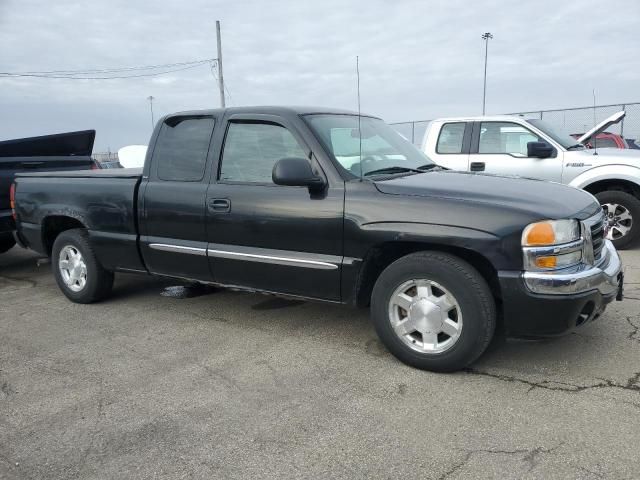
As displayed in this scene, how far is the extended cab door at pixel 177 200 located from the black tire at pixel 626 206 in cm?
527

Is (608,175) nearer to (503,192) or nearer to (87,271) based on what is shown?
(503,192)

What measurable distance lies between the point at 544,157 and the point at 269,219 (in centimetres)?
477

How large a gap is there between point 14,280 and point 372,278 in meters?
4.96

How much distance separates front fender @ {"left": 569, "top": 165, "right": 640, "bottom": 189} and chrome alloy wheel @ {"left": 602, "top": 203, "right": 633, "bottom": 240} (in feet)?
1.14

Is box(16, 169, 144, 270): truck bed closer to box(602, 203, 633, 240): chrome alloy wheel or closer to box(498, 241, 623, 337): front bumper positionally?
box(498, 241, 623, 337): front bumper

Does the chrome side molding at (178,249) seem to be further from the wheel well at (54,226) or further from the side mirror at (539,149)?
the side mirror at (539,149)

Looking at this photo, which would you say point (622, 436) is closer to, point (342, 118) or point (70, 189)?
point (342, 118)

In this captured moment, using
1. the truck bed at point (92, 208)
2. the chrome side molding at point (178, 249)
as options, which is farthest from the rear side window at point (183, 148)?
the chrome side molding at point (178, 249)

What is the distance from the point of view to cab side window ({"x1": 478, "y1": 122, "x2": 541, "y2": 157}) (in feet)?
24.7

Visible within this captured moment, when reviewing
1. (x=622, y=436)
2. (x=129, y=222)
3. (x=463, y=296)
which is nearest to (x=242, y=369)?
(x=463, y=296)

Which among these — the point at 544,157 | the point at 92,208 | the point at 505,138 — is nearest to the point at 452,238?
the point at 92,208

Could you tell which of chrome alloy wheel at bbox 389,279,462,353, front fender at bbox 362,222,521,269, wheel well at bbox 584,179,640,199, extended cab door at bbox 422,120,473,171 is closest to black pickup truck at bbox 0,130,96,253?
extended cab door at bbox 422,120,473,171

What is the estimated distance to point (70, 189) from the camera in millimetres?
5250

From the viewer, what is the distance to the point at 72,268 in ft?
17.7
